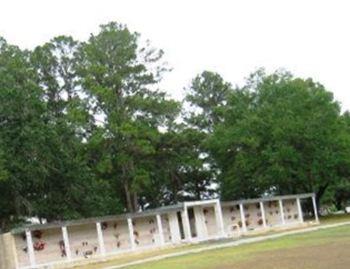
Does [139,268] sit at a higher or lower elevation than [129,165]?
lower

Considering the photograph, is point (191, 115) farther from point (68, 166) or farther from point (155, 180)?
point (68, 166)

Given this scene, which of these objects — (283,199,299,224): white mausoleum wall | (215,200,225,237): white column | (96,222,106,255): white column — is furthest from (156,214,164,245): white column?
(283,199,299,224): white mausoleum wall

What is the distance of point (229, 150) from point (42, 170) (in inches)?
835

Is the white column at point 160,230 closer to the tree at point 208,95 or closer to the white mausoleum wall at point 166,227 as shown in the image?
the white mausoleum wall at point 166,227

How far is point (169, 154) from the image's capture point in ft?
196

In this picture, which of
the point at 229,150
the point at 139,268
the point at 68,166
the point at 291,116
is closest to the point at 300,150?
the point at 291,116

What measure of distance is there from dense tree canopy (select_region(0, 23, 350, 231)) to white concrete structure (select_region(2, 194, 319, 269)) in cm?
556

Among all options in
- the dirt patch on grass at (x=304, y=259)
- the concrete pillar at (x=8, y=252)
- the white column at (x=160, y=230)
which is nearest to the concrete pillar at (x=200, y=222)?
the white column at (x=160, y=230)

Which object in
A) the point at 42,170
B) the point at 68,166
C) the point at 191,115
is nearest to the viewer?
the point at 42,170

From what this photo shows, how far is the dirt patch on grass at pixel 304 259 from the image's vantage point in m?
18.8

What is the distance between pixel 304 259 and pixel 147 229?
2260cm

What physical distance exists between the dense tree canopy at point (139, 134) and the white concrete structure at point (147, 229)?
A: 5.56 m

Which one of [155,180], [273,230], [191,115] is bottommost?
[273,230]

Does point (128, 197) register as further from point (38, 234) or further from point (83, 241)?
point (38, 234)
